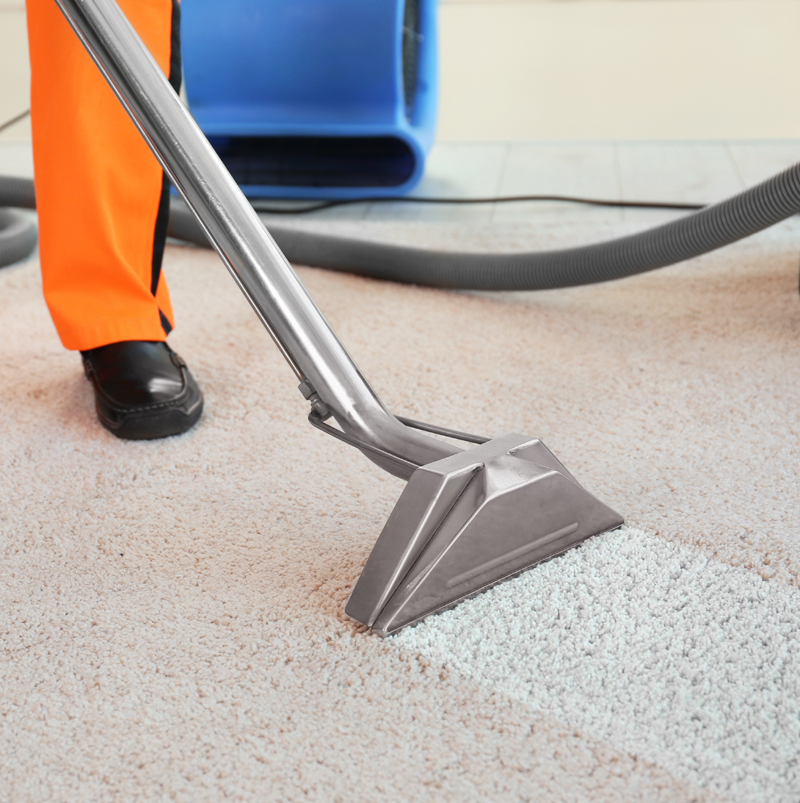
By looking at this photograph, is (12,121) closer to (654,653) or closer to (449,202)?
(449,202)

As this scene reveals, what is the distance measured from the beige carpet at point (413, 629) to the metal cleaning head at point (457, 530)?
22 mm

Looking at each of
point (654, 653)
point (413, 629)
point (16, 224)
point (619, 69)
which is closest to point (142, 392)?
point (413, 629)

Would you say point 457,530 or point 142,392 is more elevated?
point 457,530

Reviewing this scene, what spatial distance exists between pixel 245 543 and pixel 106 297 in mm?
393

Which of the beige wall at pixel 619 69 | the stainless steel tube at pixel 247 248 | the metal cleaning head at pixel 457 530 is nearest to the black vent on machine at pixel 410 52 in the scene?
the beige wall at pixel 619 69

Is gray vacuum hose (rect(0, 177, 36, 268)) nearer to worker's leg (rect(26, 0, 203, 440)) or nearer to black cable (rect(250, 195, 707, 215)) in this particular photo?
black cable (rect(250, 195, 707, 215))

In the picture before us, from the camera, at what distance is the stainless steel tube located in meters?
0.65

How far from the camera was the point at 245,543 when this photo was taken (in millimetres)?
750

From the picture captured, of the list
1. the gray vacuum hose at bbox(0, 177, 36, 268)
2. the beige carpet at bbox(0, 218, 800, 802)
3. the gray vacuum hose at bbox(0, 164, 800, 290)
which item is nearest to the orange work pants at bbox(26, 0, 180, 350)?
the beige carpet at bbox(0, 218, 800, 802)

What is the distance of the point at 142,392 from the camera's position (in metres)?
0.92

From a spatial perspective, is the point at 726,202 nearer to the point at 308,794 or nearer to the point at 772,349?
the point at 772,349

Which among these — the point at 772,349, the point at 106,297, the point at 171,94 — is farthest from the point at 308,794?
the point at 772,349

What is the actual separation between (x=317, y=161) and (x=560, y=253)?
1007mm

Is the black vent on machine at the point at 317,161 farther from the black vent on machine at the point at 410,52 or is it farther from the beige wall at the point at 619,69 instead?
the beige wall at the point at 619,69
